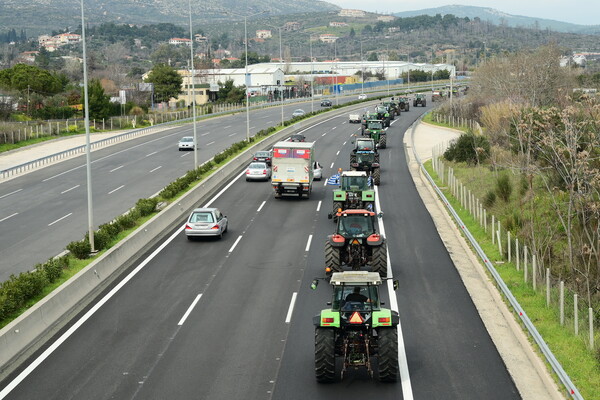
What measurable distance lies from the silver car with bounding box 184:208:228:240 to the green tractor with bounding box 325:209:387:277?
26.4 feet

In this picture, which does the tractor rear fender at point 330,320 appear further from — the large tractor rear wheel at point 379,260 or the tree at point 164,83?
the tree at point 164,83

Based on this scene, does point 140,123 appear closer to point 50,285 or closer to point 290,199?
point 290,199

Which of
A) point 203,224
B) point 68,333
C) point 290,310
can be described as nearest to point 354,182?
point 203,224

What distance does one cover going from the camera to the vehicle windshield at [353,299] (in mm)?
17453

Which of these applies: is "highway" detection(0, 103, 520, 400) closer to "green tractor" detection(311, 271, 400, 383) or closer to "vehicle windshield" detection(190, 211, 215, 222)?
"green tractor" detection(311, 271, 400, 383)

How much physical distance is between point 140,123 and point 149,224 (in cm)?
6575

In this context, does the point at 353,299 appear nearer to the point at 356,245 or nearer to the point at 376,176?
the point at 356,245

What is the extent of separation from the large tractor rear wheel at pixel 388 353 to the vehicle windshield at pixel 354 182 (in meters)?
19.7

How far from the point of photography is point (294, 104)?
135m

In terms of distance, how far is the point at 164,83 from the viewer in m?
138

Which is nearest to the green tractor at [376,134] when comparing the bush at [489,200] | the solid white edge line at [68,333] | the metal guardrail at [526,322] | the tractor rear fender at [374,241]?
the bush at [489,200]

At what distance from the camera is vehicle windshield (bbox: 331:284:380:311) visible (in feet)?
57.3

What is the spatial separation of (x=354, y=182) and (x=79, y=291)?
1573 centimetres

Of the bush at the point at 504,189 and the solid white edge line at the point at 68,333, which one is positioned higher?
the bush at the point at 504,189
